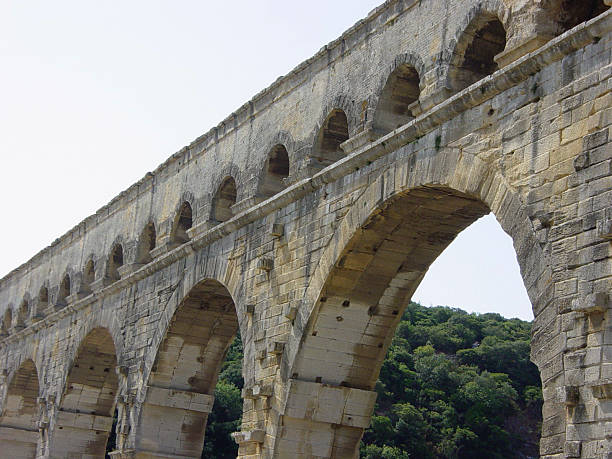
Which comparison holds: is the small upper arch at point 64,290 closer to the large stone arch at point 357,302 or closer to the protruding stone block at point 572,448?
the large stone arch at point 357,302

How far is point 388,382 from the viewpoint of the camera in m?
42.2

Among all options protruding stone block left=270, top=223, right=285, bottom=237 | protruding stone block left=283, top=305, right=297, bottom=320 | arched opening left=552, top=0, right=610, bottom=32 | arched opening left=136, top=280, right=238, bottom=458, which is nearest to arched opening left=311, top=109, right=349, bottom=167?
protruding stone block left=270, top=223, right=285, bottom=237

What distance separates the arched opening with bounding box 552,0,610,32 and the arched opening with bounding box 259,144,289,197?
18.3 feet

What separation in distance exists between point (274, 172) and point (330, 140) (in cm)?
153

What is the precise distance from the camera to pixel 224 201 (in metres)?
15.6

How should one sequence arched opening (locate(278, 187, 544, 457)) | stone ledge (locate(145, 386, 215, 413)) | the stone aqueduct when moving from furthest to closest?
stone ledge (locate(145, 386, 215, 413)) → arched opening (locate(278, 187, 544, 457)) → the stone aqueduct

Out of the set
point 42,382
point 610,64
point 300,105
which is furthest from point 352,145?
point 42,382

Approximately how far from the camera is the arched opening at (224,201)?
50.9ft

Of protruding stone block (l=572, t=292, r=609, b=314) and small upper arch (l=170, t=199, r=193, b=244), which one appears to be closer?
protruding stone block (l=572, t=292, r=609, b=314)

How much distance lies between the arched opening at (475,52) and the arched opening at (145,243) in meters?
8.98

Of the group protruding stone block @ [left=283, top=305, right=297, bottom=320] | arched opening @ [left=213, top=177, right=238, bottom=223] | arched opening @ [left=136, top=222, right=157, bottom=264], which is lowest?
protruding stone block @ [left=283, top=305, right=297, bottom=320]

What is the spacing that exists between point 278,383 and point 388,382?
30491 mm

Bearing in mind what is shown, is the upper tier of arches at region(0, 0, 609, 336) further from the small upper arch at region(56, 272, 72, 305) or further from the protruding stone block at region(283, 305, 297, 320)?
the protruding stone block at region(283, 305, 297, 320)

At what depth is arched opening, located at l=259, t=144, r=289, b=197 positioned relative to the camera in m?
14.2
